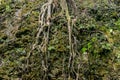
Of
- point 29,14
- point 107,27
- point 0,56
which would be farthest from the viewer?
point 29,14

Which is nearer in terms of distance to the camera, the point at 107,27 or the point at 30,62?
the point at 30,62

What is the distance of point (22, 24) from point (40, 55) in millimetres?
1127

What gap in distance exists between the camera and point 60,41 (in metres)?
4.84

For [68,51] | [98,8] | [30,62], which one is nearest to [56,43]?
[68,51]

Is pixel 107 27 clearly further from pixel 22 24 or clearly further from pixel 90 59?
pixel 22 24

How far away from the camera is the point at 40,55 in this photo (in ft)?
14.9

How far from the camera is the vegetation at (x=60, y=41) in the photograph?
14.1 ft

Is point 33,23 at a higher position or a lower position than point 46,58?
higher

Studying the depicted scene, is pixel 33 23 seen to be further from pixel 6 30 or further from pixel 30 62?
pixel 30 62

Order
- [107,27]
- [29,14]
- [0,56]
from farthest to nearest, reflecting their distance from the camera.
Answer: [29,14] → [107,27] → [0,56]

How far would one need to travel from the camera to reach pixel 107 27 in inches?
207

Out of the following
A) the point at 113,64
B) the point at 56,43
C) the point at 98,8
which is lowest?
the point at 113,64

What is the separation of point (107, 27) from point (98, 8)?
799 millimetres

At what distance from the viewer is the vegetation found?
4.31m
